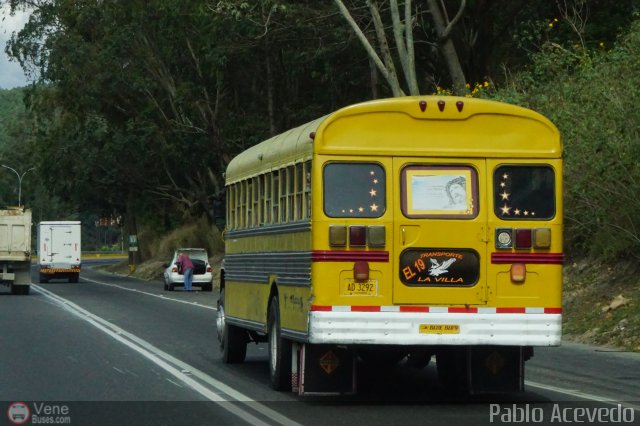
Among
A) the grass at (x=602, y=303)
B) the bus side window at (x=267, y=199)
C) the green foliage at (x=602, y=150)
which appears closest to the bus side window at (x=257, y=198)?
the bus side window at (x=267, y=199)

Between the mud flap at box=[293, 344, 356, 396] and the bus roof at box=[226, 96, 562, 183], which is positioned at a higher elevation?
the bus roof at box=[226, 96, 562, 183]

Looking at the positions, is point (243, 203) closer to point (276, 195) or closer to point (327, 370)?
point (276, 195)

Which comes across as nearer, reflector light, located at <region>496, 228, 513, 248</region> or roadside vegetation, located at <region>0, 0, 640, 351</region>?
reflector light, located at <region>496, 228, 513, 248</region>

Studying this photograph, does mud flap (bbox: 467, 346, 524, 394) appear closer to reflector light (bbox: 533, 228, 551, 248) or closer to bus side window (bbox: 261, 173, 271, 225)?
reflector light (bbox: 533, 228, 551, 248)

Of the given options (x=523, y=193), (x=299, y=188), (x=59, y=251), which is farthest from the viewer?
(x=59, y=251)

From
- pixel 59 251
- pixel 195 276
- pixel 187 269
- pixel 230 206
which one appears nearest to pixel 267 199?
pixel 230 206

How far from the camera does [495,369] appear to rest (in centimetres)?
1388

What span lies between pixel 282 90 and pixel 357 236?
43.9 metres

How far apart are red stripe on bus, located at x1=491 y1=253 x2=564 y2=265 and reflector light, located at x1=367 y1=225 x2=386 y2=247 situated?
102 cm

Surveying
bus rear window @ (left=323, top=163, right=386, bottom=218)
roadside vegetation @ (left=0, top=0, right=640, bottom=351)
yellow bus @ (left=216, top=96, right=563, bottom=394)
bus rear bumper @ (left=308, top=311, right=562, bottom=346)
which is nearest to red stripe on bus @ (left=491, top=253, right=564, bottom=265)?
yellow bus @ (left=216, top=96, right=563, bottom=394)

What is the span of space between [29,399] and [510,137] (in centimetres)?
513

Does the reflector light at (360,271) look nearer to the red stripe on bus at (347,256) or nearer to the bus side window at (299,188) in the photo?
the red stripe on bus at (347,256)

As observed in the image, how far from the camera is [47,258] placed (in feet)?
222

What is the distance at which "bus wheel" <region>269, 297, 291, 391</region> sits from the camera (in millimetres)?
14594
